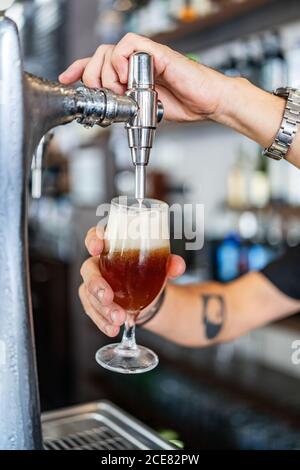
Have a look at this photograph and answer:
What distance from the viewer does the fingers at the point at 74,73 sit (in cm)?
88

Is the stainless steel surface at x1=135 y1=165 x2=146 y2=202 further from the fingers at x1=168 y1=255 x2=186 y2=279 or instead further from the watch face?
the watch face

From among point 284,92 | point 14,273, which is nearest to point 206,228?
point 284,92

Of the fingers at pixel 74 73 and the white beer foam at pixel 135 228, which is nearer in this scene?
the white beer foam at pixel 135 228

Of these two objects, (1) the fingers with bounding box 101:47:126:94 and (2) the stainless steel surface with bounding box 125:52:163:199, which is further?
(1) the fingers with bounding box 101:47:126:94

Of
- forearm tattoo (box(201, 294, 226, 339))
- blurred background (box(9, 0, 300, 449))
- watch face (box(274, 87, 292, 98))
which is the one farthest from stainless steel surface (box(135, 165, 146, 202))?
blurred background (box(9, 0, 300, 449))

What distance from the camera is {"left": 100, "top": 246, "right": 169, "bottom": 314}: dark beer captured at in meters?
0.77

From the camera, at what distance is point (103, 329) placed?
0.80 metres

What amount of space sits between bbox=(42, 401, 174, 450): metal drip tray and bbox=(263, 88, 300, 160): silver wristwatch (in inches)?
19.3

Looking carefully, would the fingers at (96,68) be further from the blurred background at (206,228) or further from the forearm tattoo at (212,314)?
the blurred background at (206,228)

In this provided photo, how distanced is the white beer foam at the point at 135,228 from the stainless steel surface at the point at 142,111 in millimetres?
76

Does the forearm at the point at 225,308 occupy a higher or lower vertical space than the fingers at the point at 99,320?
lower

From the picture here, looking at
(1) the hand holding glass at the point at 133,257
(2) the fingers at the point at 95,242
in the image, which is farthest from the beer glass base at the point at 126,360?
(2) the fingers at the point at 95,242

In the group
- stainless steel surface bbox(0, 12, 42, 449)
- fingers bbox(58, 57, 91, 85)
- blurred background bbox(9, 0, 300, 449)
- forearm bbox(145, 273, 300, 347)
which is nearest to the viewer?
stainless steel surface bbox(0, 12, 42, 449)

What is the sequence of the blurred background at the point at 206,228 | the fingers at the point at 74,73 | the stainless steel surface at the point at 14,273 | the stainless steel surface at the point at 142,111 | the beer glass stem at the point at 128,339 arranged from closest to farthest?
1. the stainless steel surface at the point at 14,273
2. the stainless steel surface at the point at 142,111
3. the beer glass stem at the point at 128,339
4. the fingers at the point at 74,73
5. the blurred background at the point at 206,228
